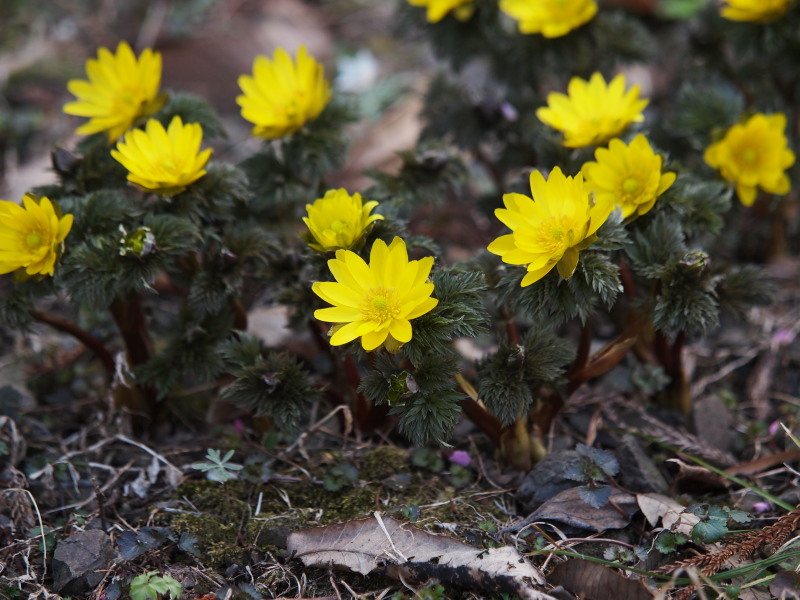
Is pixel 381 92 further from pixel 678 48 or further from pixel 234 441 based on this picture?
pixel 234 441

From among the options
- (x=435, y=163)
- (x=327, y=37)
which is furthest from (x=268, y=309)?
(x=327, y=37)

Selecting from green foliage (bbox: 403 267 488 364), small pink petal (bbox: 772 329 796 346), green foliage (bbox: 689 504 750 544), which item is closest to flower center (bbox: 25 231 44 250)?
green foliage (bbox: 403 267 488 364)

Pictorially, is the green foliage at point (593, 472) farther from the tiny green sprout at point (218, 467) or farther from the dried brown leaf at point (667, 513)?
the tiny green sprout at point (218, 467)

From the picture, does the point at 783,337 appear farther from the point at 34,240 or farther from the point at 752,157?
the point at 34,240

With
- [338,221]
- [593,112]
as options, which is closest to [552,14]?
[593,112]

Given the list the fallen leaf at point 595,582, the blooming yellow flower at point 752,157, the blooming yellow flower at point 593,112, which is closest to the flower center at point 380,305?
the fallen leaf at point 595,582

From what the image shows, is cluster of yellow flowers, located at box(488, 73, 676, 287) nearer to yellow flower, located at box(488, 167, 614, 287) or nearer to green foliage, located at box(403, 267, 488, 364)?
yellow flower, located at box(488, 167, 614, 287)

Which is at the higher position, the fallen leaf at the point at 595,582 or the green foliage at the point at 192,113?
the green foliage at the point at 192,113
